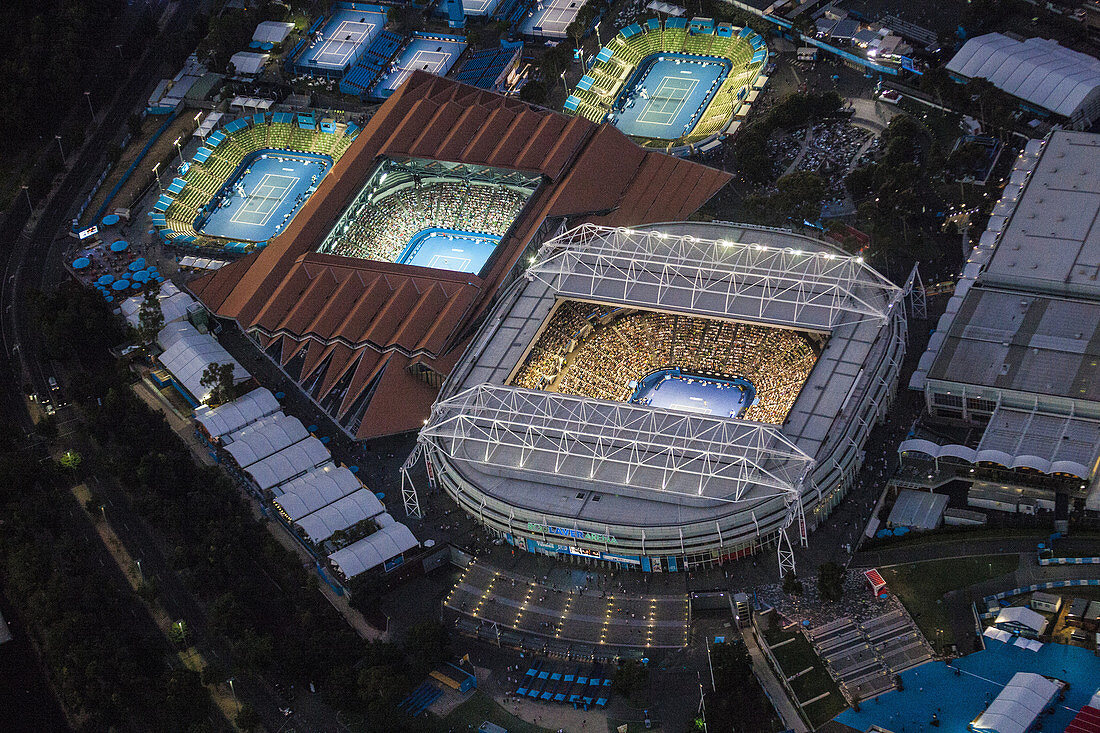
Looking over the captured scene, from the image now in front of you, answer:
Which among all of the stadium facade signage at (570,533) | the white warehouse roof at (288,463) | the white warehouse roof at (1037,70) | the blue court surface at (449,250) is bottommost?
the white warehouse roof at (288,463)

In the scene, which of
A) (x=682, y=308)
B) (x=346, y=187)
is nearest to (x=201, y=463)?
(x=346, y=187)

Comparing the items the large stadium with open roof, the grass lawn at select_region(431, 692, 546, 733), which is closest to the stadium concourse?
the grass lawn at select_region(431, 692, 546, 733)

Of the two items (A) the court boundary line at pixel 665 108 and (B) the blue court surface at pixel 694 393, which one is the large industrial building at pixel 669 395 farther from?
(A) the court boundary line at pixel 665 108

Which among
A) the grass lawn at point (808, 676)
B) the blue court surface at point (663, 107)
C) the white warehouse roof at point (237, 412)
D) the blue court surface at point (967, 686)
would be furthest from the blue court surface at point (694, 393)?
the blue court surface at point (663, 107)

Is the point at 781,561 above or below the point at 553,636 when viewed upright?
above

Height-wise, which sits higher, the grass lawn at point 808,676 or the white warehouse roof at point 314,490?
the grass lawn at point 808,676

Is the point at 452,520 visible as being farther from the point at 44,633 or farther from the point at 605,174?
the point at 605,174

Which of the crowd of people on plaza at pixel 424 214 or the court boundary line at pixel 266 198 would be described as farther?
Answer: the court boundary line at pixel 266 198
